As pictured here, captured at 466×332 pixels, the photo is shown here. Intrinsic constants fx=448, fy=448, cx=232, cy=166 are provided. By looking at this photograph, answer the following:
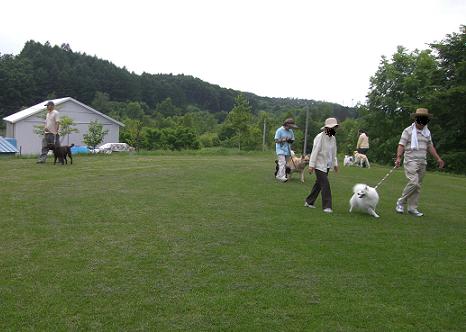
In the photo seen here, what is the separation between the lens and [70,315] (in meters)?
3.65

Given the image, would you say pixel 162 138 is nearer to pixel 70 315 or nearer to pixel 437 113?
pixel 437 113

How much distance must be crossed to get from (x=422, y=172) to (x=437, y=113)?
24.5 metres

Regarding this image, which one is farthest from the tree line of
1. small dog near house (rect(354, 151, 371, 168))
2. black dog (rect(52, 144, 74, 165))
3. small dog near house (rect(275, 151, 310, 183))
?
black dog (rect(52, 144, 74, 165))

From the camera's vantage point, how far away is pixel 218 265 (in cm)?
502

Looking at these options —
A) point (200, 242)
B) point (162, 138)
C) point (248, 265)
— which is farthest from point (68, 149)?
point (162, 138)

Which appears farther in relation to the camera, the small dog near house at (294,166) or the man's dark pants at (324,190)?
the small dog near house at (294,166)

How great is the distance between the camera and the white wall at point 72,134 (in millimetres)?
47281

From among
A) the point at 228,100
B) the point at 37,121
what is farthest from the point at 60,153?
the point at 228,100

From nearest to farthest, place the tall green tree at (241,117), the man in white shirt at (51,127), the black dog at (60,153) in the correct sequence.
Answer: the man in white shirt at (51,127) < the black dog at (60,153) < the tall green tree at (241,117)

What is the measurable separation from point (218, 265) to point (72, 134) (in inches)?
1903

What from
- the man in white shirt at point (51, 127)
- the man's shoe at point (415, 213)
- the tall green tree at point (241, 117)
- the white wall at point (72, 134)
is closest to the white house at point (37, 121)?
the white wall at point (72, 134)

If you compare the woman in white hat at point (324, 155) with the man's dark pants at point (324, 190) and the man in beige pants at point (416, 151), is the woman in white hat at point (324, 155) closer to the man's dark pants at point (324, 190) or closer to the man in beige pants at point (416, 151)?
the man's dark pants at point (324, 190)

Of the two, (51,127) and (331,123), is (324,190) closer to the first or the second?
(331,123)

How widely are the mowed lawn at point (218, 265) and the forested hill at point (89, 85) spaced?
68.1 m
